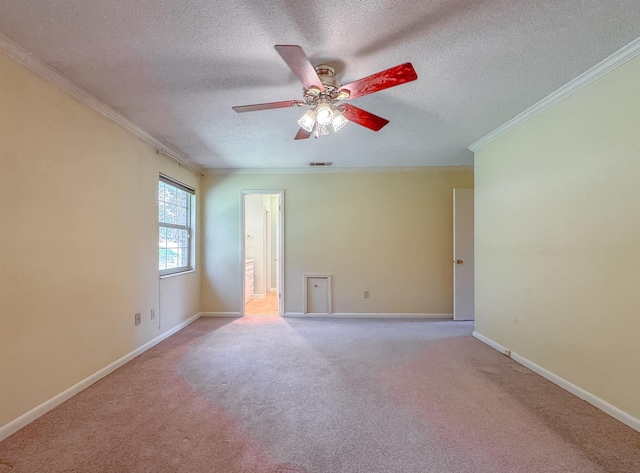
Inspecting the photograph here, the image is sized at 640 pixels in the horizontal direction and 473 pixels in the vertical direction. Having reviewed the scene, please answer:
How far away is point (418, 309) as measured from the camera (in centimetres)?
474

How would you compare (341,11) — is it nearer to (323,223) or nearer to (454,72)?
(454,72)

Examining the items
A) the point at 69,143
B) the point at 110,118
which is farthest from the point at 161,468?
the point at 110,118

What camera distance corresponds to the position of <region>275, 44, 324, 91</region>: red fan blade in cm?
145

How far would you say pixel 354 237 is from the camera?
15.8 ft

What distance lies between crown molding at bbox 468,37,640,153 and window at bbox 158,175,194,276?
3855 mm

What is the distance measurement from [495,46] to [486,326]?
2.86 m

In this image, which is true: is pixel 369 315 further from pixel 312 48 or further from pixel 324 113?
pixel 312 48

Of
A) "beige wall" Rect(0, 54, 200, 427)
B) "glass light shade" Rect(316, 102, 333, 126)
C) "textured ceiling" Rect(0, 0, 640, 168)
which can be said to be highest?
"textured ceiling" Rect(0, 0, 640, 168)

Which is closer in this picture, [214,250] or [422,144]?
[422,144]

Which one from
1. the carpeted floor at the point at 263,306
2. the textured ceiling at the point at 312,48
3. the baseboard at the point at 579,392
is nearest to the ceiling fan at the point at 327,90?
the textured ceiling at the point at 312,48

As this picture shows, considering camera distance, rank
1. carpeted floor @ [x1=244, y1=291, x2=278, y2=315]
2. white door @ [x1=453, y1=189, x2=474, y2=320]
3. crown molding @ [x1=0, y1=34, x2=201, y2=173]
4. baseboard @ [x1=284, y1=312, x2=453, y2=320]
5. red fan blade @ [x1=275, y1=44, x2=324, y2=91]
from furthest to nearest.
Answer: carpeted floor @ [x1=244, y1=291, x2=278, y2=315], baseboard @ [x1=284, y1=312, x2=453, y2=320], white door @ [x1=453, y1=189, x2=474, y2=320], crown molding @ [x1=0, y1=34, x2=201, y2=173], red fan blade @ [x1=275, y1=44, x2=324, y2=91]

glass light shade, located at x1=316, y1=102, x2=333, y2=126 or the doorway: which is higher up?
glass light shade, located at x1=316, y1=102, x2=333, y2=126

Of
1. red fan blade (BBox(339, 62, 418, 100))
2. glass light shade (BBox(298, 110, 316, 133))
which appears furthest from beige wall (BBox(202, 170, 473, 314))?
red fan blade (BBox(339, 62, 418, 100))

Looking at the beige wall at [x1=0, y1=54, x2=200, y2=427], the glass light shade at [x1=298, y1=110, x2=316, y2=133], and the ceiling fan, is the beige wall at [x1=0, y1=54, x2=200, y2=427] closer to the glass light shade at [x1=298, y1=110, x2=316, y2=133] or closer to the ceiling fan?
the ceiling fan
